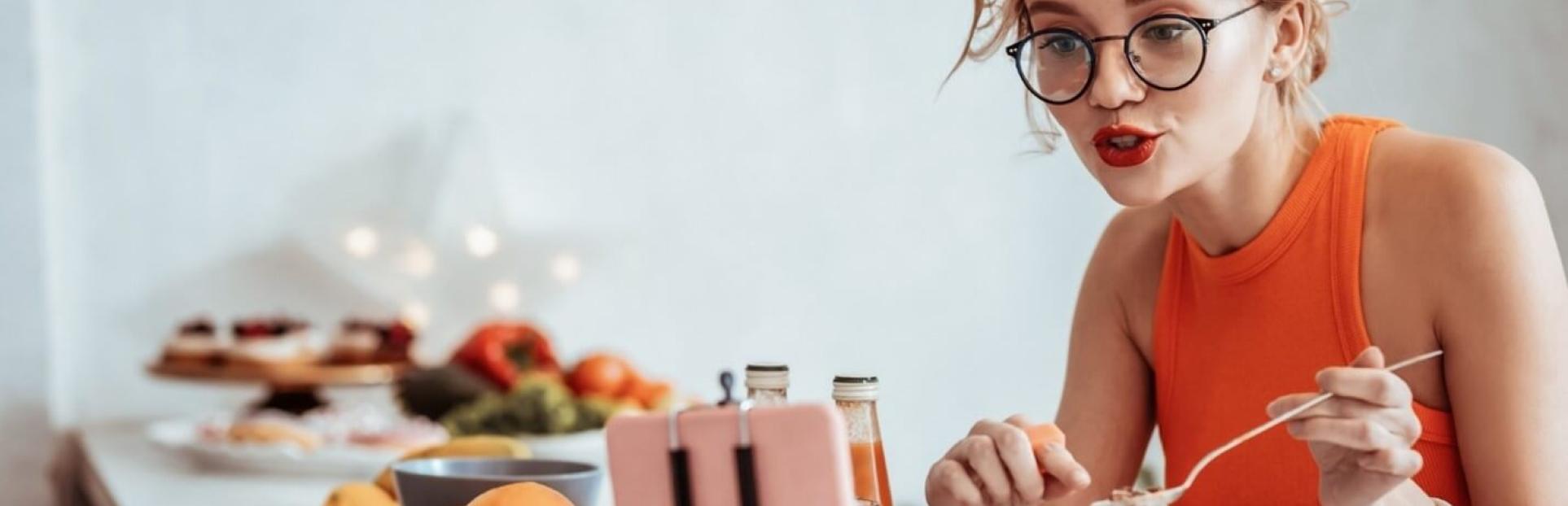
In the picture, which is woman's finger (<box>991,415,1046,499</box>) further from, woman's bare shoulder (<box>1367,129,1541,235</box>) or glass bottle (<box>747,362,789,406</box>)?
woman's bare shoulder (<box>1367,129,1541,235</box>)

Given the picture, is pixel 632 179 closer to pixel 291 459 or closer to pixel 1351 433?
pixel 291 459

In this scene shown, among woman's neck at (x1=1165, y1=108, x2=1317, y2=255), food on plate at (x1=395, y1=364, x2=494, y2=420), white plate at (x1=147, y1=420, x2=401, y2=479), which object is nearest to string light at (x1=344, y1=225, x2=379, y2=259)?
food on plate at (x1=395, y1=364, x2=494, y2=420)

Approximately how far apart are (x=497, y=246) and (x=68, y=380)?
2.39 feet

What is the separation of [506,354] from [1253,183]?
1525 millimetres

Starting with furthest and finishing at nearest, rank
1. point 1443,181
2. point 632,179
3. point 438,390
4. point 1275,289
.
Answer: point 632,179 < point 438,390 < point 1275,289 < point 1443,181

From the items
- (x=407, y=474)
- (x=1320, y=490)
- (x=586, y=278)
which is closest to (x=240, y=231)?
(x=586, y=278)

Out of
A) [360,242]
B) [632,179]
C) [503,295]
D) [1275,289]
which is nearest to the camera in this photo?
[1275,289]

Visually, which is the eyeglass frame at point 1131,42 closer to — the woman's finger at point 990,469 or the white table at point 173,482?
the woman's finger at point 990,469

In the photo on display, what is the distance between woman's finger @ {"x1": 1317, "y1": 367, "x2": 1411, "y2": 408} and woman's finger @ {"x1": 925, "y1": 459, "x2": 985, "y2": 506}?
19cm

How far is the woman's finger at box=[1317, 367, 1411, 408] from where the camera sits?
839mm

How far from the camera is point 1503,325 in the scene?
103 centimetres

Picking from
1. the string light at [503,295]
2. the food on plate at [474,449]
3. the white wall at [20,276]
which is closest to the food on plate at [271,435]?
the white wall at [20,276]

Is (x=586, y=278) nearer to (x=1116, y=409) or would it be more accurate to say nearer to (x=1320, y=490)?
(x=1116, y=409)

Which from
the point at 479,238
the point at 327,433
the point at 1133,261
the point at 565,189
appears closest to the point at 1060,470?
the point at 1133,261
